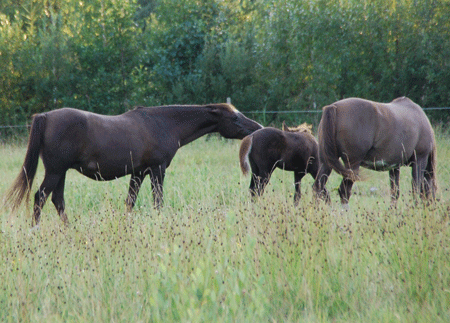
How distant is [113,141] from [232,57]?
33.9ft

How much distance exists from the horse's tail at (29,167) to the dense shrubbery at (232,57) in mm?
10316

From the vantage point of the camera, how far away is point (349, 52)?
14.1 m

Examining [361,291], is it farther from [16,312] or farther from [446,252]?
[16,312]

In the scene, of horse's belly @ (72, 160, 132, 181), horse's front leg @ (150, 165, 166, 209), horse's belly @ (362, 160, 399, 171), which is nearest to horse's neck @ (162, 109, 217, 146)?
horse's front leg @ (150, 165, 166, 209)

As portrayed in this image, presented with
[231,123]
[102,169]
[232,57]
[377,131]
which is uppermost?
[377,131]

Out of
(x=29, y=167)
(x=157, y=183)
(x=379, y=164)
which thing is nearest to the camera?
(x=29, y=167)

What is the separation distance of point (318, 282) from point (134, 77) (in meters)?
14.9

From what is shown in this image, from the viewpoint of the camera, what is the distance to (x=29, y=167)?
5676 millimetres

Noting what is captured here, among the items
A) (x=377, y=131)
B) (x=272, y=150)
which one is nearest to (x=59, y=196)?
(x=272, y=150)

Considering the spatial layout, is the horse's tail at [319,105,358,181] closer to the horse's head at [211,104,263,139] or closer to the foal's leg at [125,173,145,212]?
the horse's head at [211,104,263,139]

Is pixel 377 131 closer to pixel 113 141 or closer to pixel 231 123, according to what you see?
pixel 231 123

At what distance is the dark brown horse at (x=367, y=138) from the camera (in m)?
5.69

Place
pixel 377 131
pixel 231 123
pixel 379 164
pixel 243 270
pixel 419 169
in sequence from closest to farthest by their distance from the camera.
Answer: pixel 243 270 → pixel 377 131 → pixel 379 164 → pixel 419 169 → pixel 231 123

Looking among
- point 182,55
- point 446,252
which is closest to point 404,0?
point 182,55
